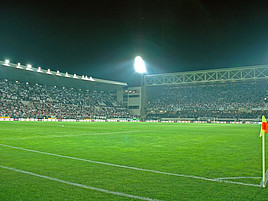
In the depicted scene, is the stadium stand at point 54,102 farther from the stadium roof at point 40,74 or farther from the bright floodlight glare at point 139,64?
the bright floodlight glare at point 139,64

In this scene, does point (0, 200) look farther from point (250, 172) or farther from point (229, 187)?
point (250, 172)

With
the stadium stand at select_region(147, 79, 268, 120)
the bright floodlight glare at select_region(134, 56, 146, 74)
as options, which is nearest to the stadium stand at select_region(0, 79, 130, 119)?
the stadium stand at select_region(147, 79, 268, 120)

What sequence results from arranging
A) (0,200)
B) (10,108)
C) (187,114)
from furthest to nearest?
(187,114), (10,108), (0,200)

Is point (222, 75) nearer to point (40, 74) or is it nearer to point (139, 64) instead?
point (139, 64)

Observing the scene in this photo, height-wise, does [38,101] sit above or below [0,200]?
above

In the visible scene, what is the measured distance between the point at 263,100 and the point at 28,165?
234 ft

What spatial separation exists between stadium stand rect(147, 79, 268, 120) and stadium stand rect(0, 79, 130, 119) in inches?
479

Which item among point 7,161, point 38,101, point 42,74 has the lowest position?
point 7,161

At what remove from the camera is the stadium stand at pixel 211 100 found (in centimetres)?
6862

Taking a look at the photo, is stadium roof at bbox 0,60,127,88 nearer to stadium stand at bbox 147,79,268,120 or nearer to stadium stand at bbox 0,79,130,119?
Result: stadium stand at bbox 0,79,130,119

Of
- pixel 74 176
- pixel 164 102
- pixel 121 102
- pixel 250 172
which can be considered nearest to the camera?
pixel 74 176

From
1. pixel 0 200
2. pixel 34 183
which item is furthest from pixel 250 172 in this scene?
pixel 0 200

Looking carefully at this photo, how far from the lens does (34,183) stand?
17.7ft

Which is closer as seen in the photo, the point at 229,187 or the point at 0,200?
the point at 0,200
